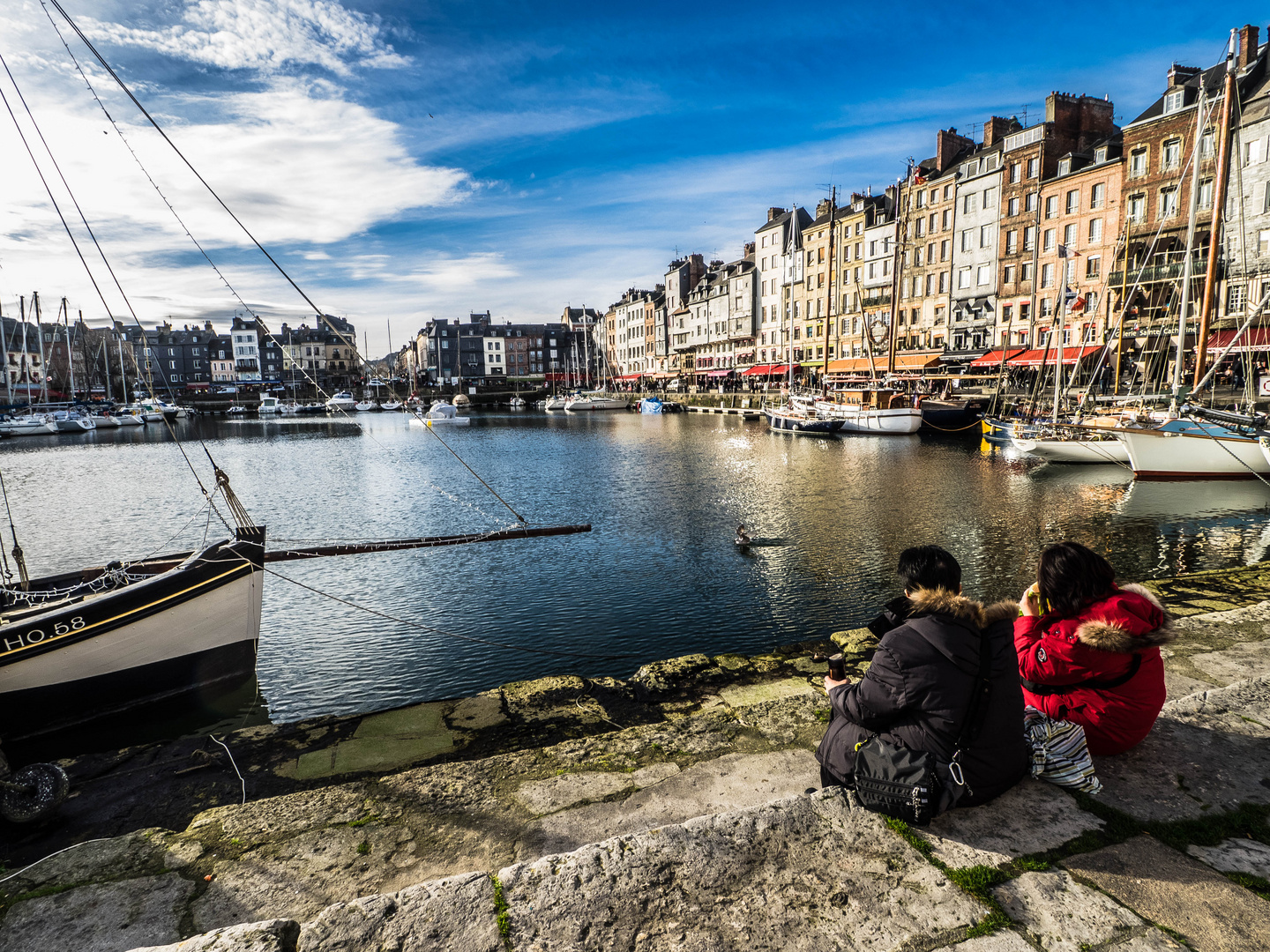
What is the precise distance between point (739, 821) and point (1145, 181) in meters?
55.8

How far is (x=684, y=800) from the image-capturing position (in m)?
4.56

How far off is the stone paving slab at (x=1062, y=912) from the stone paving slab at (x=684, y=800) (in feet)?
5.07

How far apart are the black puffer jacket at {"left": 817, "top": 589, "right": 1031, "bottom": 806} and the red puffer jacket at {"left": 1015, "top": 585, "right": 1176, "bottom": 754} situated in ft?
2.07

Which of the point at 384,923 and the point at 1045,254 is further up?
the point at 1045,254

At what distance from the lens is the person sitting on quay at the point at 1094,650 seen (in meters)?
3.86

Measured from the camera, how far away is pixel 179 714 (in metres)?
9.85

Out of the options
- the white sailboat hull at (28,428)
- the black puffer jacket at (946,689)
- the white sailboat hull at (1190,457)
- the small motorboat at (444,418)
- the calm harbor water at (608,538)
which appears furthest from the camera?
the small motorboat at (444,418)

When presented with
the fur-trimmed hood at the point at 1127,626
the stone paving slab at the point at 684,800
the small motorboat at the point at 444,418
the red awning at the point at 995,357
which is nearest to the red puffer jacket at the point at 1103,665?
the fur-trimmed hood at the point at 1127,626

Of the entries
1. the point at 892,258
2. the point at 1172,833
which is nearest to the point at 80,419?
the point at 892,258

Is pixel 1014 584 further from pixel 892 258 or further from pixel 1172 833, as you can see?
pixel 892 258

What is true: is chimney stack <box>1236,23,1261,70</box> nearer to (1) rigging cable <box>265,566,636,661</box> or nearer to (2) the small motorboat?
(1) rigging cable <box>265,566,636,661</box>

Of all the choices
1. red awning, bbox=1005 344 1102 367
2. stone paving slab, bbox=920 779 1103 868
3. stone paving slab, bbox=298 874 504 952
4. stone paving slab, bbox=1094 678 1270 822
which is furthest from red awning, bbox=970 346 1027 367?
stone paving slab, bbox=298 874 504 952

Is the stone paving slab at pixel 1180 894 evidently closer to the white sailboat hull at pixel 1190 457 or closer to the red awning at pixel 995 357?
the white sailboat hull at pixel 1190 457

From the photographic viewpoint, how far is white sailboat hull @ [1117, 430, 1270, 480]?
2506 cm
